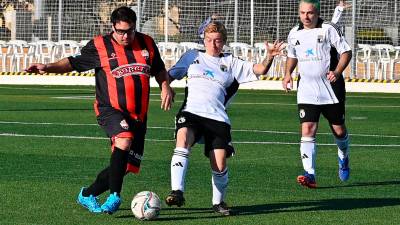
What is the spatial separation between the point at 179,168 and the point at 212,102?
2.38ft

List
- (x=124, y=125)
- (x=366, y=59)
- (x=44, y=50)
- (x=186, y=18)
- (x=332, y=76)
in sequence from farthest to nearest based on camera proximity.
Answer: (x=44, y=50) → (x=186, y=18) → (x=366, y=59) → (x=332, y=76) → (x=124, y=125)

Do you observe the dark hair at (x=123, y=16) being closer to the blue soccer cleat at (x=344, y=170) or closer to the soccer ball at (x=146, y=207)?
the soccer ball at (x=146, y=207)

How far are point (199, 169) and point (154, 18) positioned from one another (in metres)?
26.4

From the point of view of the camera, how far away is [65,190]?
40.3ft

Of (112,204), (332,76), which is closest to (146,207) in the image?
(112,204)

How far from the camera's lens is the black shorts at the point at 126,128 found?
10672mm

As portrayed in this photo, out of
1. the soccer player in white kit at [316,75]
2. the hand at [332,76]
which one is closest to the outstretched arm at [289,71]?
the soccer player in white kit at [316,75]

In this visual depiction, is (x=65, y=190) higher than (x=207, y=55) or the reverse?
the reverse

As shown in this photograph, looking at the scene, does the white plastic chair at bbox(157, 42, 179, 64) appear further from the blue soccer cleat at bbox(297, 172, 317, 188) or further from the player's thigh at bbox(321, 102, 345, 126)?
the blue soccer cleat at bbox(297, 172, 317, 188)

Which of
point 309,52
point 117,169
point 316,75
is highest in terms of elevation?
point 309,52

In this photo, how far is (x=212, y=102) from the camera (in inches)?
443

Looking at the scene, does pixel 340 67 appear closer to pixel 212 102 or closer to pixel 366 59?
pixel 212 102

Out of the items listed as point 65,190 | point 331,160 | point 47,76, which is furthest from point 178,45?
point 65,190

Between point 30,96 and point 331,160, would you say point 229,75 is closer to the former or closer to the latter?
point 331,160
